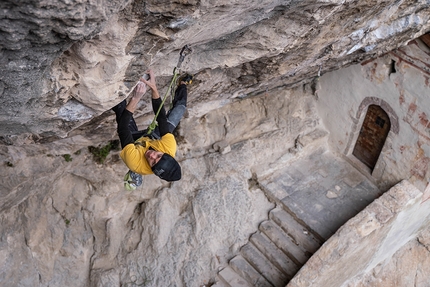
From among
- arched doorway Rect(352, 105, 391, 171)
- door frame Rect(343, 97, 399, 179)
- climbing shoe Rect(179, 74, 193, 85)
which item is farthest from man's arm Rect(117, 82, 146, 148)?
arched doorway Rect(352, 105, 391, 171)

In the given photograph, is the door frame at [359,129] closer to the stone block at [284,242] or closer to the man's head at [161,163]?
the stone block at [284,242]

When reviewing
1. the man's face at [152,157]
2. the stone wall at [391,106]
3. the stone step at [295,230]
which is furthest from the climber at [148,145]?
the stone wall at [391,106]

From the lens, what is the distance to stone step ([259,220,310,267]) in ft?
24.4

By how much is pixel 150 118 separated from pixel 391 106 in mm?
3921

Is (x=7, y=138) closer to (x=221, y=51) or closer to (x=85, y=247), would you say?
(x=221, y=51)

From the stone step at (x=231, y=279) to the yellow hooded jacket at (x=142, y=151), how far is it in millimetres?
3323

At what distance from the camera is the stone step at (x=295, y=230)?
24.7 feet

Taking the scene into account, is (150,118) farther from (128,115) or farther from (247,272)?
(247,272)

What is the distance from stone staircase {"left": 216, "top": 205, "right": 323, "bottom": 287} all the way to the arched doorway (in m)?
1.90

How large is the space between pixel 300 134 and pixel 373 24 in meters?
3.42

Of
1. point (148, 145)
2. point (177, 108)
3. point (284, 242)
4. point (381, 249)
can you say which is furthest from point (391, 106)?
point (148, 145)

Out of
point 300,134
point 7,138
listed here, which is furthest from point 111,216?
point 300,134

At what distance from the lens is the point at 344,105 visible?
8.45 m

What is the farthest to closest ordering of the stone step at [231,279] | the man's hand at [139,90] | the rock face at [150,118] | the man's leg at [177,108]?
the stone step at [231,279] → the man's leg at [177,108] → the man's hand at [139,90] → the rock face at [150,118]
